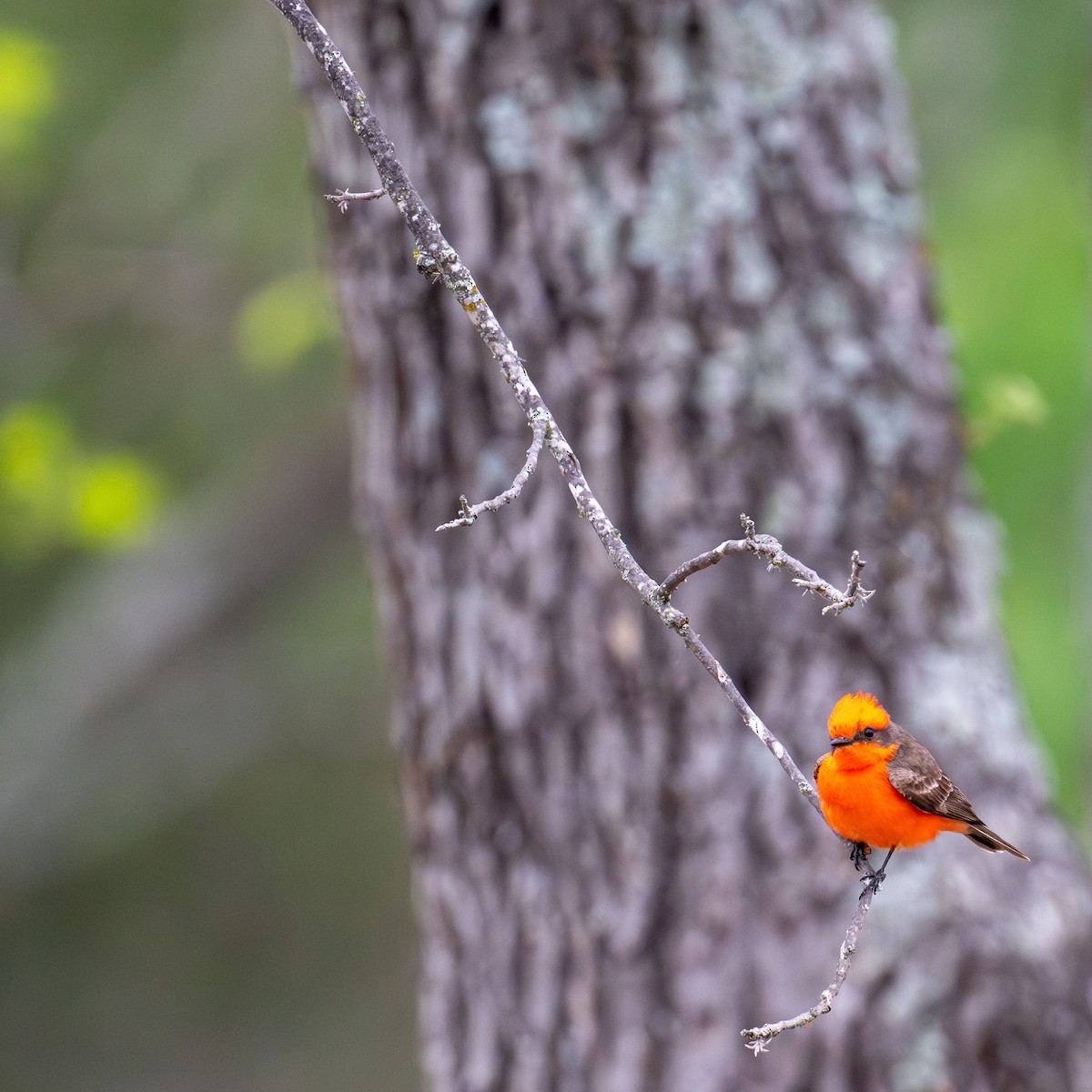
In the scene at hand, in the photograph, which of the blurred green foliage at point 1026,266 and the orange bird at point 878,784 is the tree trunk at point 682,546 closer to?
the orange bird at point 878,784

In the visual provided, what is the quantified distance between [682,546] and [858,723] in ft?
4.50

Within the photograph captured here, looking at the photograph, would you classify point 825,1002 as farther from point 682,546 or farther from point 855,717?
point 682,546

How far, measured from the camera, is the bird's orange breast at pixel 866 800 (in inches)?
48.5

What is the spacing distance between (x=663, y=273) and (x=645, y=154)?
24 centimetres

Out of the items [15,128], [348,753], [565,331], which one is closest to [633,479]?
[565,331]

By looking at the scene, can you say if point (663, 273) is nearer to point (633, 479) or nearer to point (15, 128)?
point (633, 479)

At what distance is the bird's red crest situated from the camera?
1.21 metres

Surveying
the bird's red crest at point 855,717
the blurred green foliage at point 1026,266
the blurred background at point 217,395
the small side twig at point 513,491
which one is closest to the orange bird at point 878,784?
the bird's red crest at point 855,717

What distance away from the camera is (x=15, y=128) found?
15.1ft

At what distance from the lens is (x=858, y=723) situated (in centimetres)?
121

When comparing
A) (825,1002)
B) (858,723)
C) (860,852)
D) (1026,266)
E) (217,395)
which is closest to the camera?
(825,1002)

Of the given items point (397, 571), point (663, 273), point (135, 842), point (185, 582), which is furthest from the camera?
point (135, 842)

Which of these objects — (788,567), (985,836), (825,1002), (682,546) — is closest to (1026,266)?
(682,546)

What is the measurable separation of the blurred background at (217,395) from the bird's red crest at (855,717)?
7.12 ft
